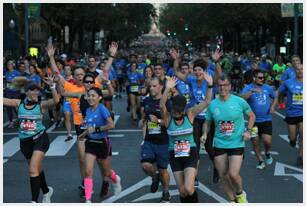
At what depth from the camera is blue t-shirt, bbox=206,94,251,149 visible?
786 cm

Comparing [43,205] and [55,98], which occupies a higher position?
[55,98]

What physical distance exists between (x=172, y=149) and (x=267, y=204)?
146cm

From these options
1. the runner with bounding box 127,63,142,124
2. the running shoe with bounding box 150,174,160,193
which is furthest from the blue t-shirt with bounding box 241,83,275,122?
the runner with bounding box 127,63,142,124

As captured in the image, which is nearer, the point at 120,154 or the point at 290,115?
the point at 290,115

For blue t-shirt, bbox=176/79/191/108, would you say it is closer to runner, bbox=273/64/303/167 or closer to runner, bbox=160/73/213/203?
runner, bbox=273/64/303/167

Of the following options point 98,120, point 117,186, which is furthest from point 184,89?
point 98,120

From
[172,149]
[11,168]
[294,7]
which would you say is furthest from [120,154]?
[294,7]

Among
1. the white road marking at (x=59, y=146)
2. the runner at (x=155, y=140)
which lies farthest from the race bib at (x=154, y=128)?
the white road marking at (x=59, y=146)

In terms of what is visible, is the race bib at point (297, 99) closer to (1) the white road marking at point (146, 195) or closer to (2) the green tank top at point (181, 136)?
(1) the white road marking at point (146, 195)

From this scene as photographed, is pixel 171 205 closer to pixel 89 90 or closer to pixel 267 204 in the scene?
pixel 267 204

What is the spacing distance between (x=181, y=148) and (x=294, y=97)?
4196 mm

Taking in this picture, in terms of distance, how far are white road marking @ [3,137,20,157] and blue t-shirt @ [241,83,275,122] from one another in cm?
476

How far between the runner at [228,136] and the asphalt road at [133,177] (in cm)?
70

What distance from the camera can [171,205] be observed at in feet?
26.6
